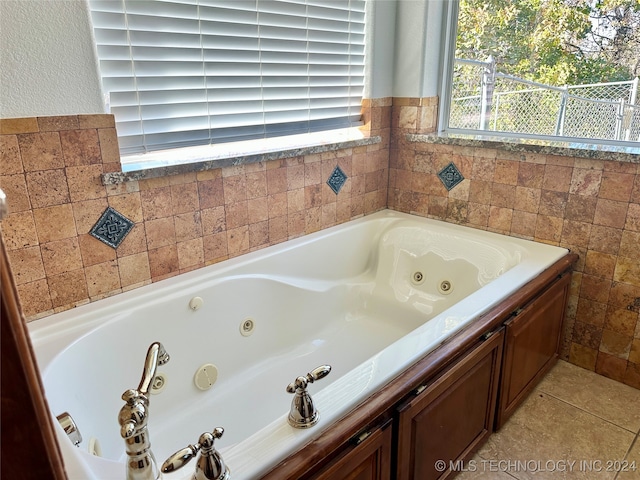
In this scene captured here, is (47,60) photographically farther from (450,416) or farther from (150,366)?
(450,416)

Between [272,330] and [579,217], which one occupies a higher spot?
[579,217]

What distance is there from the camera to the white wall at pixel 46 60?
1345 mm

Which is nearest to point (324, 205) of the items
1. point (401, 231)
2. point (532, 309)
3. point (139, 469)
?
point (401, 231)

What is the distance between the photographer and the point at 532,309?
1825mm

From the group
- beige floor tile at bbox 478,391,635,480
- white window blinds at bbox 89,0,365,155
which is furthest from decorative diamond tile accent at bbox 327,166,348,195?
beige floor tile at bbox 478,391,635,480

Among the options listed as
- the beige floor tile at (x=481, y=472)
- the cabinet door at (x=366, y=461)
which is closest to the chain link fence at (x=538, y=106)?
the beige floor tile at (x=481, y=472)

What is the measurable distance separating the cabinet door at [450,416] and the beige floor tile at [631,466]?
459 millimetres

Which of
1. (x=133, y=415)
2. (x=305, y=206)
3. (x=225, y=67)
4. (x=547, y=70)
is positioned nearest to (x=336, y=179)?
(x=305, y=206)

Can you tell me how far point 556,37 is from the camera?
2.21 m

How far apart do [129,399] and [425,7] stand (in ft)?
7.66

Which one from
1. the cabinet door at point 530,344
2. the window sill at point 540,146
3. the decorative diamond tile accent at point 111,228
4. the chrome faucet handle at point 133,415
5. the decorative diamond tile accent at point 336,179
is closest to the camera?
the chrome faucet handle at point 133,415

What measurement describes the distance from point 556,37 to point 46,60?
2147 mm

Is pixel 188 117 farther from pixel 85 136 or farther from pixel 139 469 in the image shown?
pixel 139 469

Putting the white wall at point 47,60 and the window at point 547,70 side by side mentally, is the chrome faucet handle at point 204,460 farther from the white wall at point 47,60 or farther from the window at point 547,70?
the window at point 547,70
